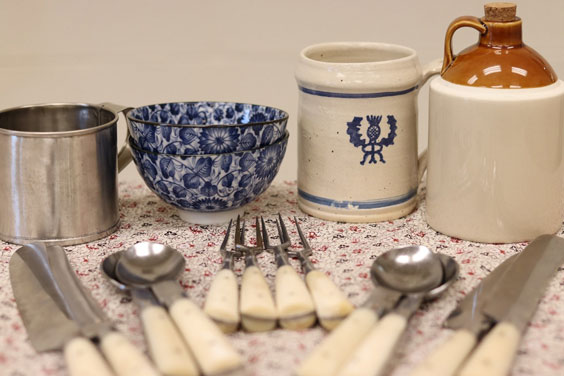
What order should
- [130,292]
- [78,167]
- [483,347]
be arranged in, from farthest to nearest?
[78,167]
[130,292]
[483,347]

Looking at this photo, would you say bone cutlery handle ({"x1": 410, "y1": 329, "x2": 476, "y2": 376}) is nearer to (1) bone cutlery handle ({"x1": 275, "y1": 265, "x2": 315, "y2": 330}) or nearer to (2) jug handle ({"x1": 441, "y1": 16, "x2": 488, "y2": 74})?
(1) bone cutlery handle ({"x1": 275, "y1": 265, "x2": 315, "y2": 330})

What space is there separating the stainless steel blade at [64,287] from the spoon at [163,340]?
3 cm

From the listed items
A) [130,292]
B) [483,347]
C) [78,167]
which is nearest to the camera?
[483,347]

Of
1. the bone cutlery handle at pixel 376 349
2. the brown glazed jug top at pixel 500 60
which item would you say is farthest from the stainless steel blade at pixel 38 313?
the brown glazed jug top at pixel 500 60

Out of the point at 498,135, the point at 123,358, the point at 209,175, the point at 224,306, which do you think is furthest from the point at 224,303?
the point at 498,135

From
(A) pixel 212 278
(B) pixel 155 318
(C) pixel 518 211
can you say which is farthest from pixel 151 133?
(C) pixel 518 211

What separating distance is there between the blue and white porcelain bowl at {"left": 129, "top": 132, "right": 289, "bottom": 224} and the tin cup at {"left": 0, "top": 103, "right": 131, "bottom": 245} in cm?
5

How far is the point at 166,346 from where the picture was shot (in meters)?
0.52

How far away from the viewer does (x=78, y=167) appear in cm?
76

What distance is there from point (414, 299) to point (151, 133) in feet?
1.07

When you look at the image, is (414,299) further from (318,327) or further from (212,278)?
(212,278)

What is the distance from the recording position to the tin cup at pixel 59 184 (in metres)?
0.75

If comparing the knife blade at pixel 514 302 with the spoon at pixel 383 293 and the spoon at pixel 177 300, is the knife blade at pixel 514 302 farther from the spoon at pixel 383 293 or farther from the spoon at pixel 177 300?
the spoon at pixel 177 300

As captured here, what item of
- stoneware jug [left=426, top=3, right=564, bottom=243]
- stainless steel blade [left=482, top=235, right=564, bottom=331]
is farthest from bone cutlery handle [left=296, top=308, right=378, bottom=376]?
stoneware jug [left=426, top=3, right=564, bottom=243]
